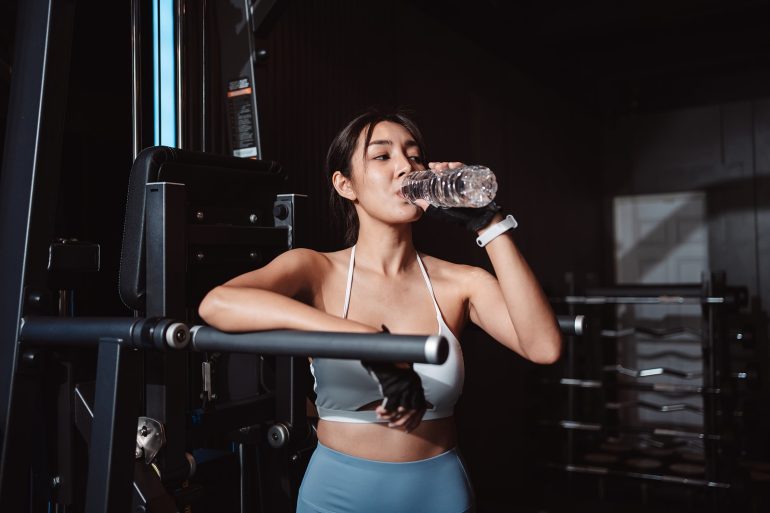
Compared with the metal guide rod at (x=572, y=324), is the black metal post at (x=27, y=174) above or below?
above

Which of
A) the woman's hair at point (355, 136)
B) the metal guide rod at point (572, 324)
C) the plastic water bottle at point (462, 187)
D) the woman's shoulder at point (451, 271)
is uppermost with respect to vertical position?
the woman's hair at point (355, 136)

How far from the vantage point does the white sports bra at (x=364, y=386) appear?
1521 millimetres

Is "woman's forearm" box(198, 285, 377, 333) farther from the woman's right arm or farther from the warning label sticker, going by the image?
the warning label sticker

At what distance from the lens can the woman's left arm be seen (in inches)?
60.1

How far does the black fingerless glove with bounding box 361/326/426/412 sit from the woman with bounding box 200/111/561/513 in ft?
0.46

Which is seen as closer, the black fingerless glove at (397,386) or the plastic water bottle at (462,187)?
the black fingerless glove at (397,386)

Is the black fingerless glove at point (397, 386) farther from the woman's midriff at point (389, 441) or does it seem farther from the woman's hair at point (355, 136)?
the woman's hair at point (355, 136)

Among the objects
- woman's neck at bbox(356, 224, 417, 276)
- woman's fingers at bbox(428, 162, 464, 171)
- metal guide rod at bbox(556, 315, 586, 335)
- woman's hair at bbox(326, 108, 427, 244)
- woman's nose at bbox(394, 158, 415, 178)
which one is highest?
woman's hair at bbox(326, 108, 427, 244)

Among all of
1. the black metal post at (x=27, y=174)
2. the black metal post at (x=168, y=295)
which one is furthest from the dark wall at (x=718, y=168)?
the black metal post at (x=27, y=174)

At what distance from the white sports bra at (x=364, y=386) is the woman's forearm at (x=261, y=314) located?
0.84 ft

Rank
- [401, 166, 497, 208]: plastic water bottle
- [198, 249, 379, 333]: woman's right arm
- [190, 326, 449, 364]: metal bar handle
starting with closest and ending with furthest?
1. [190, 326, 449, 364]: metal bar handle
2. [198, 249, 379, 333]: woman's right arm
3. [401, 166, 497, 208]: plastic water bottle

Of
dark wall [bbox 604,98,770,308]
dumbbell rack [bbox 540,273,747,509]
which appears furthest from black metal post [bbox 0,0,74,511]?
dark wall [bbox 604,98,770,308]

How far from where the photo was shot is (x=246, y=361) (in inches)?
76.1

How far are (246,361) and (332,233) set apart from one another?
3.35ft
